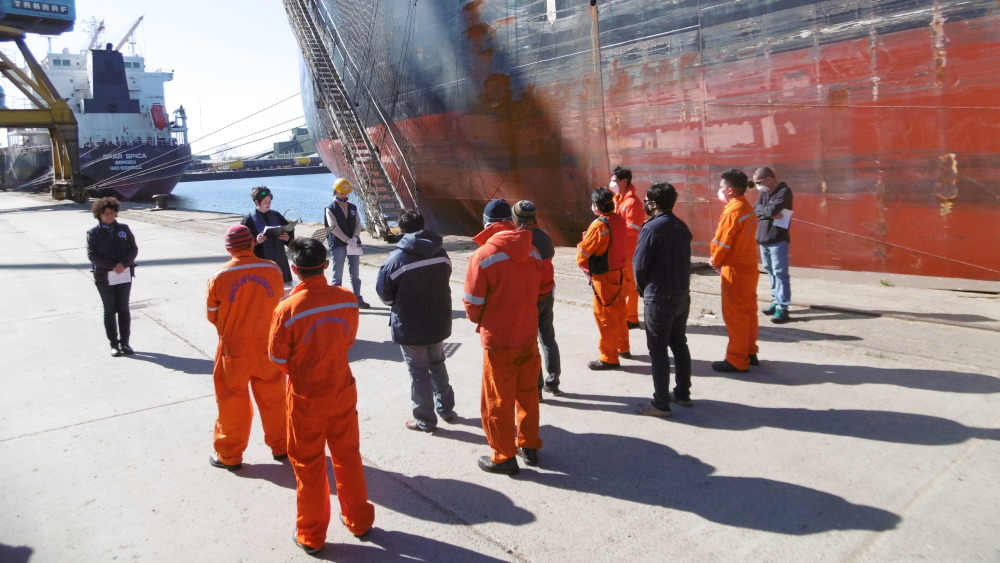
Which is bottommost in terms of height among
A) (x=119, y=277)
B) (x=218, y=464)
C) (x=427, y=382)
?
(x=218, y=464)

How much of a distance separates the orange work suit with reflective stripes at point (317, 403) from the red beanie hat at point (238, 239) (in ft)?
2.75

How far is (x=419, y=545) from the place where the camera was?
2852mm

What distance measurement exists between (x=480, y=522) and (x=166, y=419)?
264 cm

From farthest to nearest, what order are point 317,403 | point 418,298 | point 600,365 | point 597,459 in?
point 600,365 → point 418,298 → point 597,459 → point 317,403

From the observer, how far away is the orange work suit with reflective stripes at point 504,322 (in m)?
3.37

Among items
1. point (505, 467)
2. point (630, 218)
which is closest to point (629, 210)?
point (630, 218)

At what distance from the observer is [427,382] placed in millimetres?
3951

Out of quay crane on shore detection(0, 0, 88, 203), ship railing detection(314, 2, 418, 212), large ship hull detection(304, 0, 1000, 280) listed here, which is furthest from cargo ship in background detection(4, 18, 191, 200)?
large ship hull detection(304, 0, 1000, 280)

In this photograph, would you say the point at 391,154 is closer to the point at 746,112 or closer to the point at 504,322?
the point at 746,112

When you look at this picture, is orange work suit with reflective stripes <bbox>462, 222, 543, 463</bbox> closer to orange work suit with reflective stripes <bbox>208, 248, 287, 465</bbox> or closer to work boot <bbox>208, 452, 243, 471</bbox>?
orange work suit with reflective stripes <bbox>208, 248, 287, 465</bbox>

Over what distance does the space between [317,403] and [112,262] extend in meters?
3.95

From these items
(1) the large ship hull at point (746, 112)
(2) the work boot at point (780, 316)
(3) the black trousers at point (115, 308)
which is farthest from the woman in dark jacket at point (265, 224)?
(1) the large ship hull at point (746, 112)

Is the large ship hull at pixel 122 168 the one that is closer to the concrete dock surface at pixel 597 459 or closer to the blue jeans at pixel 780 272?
the concrete dock surface at pixel 597 459

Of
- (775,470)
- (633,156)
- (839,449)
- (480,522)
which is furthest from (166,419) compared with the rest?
(633,156)
